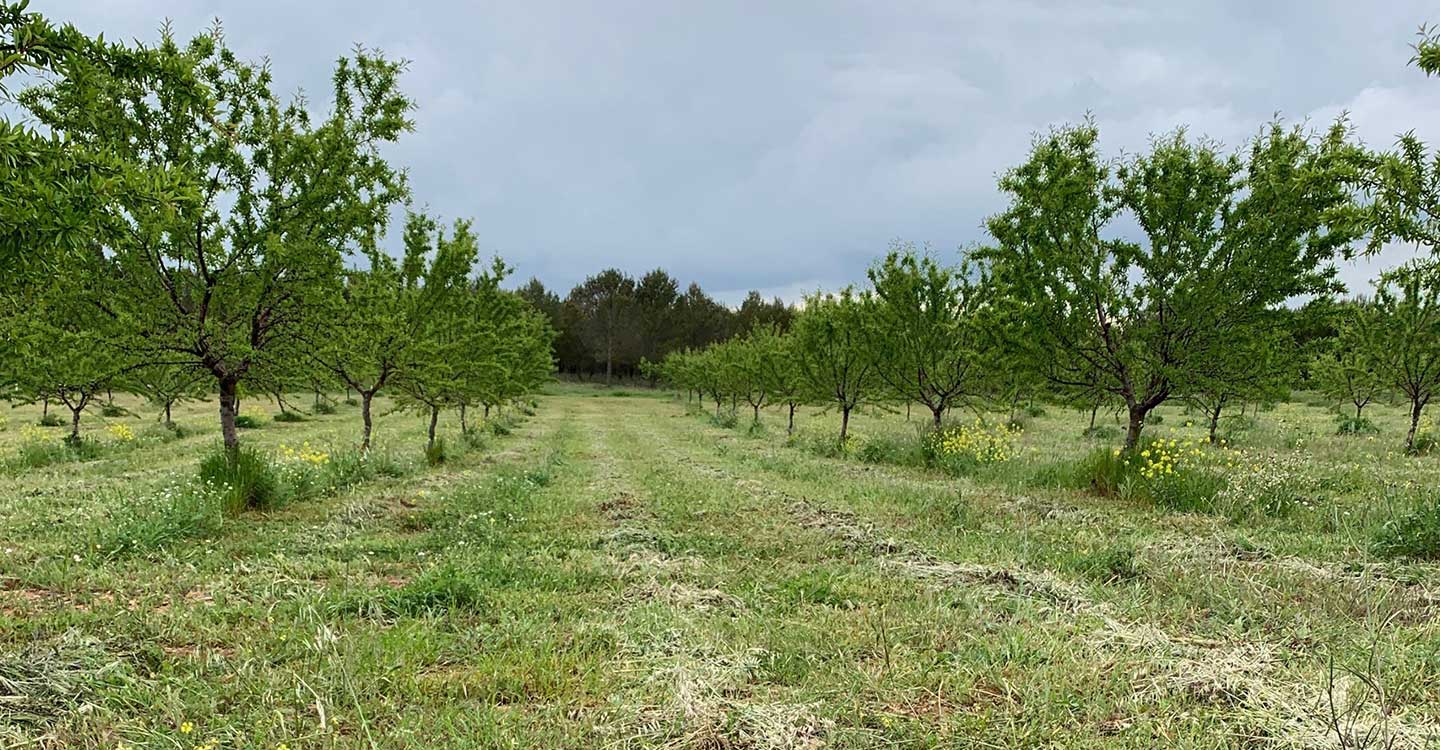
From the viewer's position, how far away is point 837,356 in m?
19.8

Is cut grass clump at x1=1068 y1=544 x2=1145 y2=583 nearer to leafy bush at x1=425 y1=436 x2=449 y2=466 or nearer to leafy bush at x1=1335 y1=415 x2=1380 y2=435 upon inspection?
leafy bush at x1=425 y1=436 x2=449 y2=466

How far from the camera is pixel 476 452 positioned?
17.8 m

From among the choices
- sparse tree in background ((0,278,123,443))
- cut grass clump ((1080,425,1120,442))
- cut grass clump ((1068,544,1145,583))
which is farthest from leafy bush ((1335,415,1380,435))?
sparse tree in background ((0,278,123,443))

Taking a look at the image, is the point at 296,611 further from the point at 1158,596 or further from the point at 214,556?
the point at 1158,596

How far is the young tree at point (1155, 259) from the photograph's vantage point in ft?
30.9

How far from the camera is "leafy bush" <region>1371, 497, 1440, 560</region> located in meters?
6.07

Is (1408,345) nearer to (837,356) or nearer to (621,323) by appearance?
(837,356)

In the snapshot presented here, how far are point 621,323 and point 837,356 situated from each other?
51748 millimetres

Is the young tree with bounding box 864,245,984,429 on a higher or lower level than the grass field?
higher

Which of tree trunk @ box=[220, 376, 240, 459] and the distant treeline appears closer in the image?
tree trunk @ box=[220, 376, 240, 459]

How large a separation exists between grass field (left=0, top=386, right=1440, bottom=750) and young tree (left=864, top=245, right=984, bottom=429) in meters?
8.09

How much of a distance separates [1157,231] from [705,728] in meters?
10.8

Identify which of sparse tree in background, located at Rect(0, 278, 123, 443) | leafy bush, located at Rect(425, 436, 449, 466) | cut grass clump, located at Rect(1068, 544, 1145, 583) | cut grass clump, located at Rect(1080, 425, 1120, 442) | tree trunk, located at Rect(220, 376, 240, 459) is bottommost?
leafy bush, located at Rect(425, 436, 449, 466)

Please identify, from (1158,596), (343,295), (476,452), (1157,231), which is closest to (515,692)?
(1158,596)
